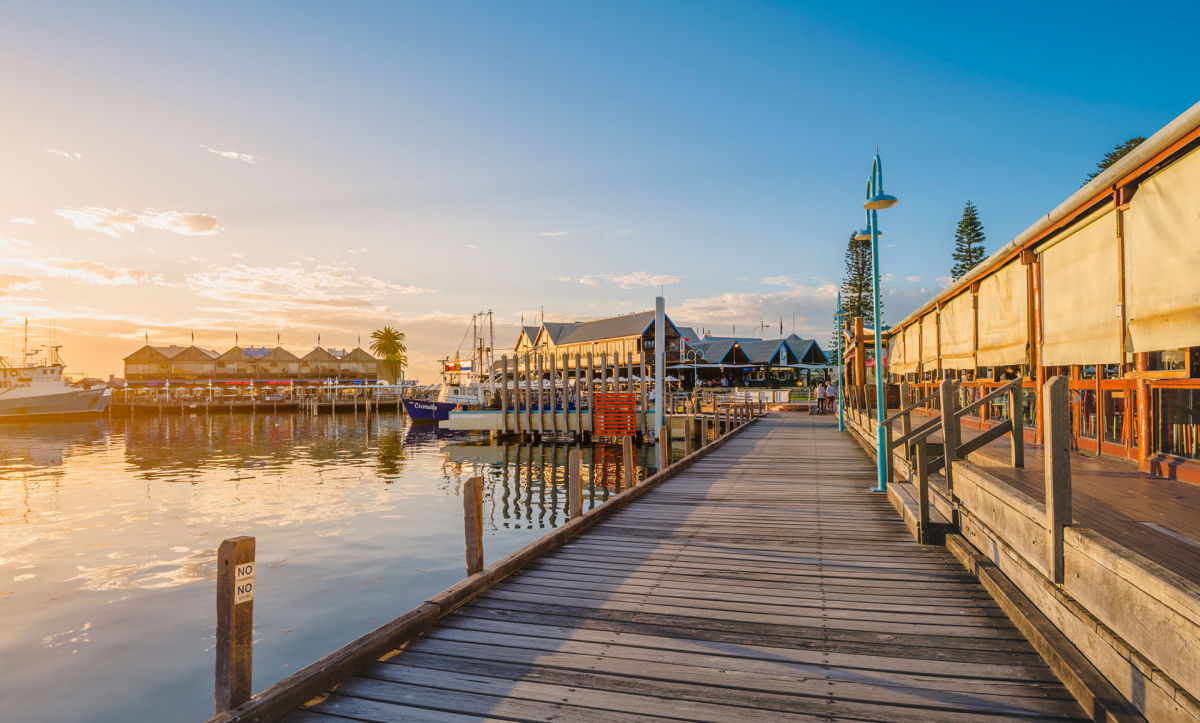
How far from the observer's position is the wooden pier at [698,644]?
3768 mm

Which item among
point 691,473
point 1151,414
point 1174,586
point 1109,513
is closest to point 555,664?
point 1174,586

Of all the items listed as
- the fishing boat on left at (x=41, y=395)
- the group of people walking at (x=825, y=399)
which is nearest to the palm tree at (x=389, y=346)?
the fishing boat on left at (x=41, y=395)

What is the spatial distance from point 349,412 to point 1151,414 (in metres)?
87.2

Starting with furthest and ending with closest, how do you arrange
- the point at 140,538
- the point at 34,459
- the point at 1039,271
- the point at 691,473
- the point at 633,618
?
1. the point at 34,459
2. the point at 140,538
3. the point at 691,473
4. the point at 1039,271
5. the point at 633,618

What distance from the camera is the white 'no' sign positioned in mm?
3830


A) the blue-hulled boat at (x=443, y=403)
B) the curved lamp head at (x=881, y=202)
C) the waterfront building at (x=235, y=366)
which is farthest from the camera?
the waterfront building at (x=235, y=366)

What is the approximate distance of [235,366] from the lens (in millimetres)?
111938

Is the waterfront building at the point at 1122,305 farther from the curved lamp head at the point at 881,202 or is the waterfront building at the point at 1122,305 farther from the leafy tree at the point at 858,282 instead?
the leafy tree at the point at 858,282

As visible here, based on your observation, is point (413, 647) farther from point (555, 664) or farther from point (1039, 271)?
point (1039, 271)

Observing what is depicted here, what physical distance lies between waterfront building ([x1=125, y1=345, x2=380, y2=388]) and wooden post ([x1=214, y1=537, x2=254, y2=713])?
4369 inches

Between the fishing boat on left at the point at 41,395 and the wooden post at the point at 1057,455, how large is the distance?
293 ft

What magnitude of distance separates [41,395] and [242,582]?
3390 inches

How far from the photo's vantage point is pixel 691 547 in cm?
761

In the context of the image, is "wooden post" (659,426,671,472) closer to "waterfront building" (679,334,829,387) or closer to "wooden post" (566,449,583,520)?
"wooden post" (566,449,583,520)
